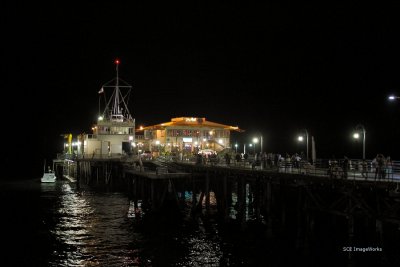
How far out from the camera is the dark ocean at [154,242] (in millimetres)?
30375

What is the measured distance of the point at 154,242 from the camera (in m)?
35.7

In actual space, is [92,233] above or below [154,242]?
above

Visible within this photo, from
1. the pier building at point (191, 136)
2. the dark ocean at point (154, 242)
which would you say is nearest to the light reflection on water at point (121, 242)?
the dark ocean at point (154, 242)

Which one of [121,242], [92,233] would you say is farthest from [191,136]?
[121,242]

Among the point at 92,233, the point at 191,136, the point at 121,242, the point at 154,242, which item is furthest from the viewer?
the point at 191,136

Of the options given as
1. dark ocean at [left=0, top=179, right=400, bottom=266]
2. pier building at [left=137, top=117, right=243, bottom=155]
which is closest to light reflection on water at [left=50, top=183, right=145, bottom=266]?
dark ocean at [left=0, top=179, right=400, bottom=266]

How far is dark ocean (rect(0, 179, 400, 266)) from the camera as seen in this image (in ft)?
99.7

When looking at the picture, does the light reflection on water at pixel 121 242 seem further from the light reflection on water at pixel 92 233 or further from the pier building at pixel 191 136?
the pier building at pixel 191 136

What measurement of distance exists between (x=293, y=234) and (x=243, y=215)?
13.1 ft

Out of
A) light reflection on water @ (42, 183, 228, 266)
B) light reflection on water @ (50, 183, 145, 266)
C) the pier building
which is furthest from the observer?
the pier building

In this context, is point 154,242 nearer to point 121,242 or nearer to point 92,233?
point 121,242

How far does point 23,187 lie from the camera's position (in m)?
77.7

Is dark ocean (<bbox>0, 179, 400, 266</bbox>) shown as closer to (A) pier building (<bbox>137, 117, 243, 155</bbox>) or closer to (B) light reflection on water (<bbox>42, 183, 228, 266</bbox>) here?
(B) light reflection on water (<bbox>42, 183, 228, 266</bbox>)

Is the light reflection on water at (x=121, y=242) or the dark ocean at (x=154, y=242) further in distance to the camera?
the light reflection on water at (x=121, y=242)
